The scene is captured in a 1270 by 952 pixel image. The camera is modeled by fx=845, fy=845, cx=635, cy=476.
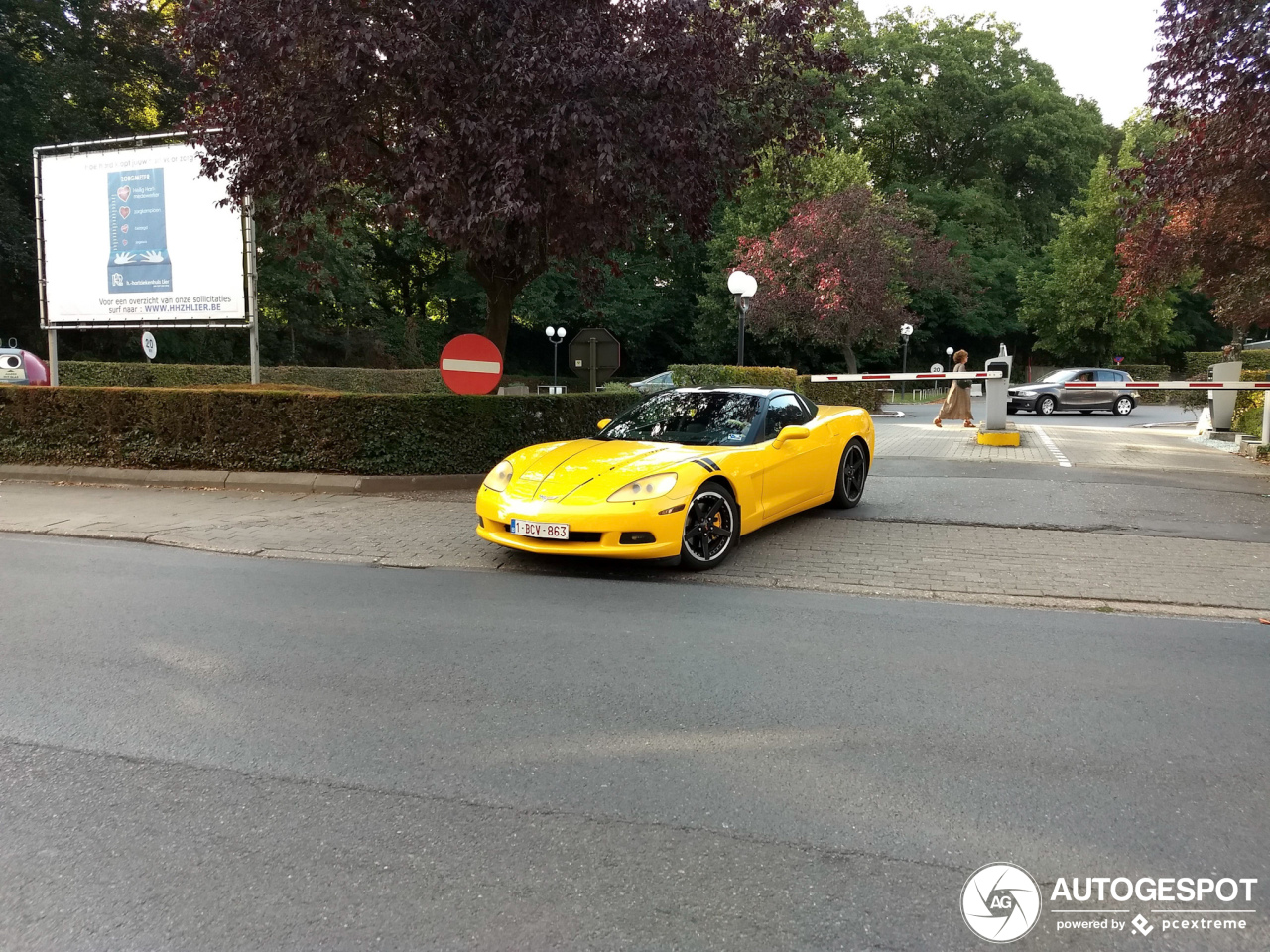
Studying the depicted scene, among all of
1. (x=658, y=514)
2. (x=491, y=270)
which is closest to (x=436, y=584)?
(x=658, y=514)

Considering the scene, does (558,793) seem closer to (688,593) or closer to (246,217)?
(688,593)

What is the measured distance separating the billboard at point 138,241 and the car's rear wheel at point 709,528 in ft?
30.6

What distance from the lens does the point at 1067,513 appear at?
8.49 meters

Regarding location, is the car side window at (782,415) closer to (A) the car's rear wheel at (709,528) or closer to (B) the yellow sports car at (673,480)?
(B) the yellow sports car at (673,480)

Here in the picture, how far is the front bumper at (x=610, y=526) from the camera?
233 inches

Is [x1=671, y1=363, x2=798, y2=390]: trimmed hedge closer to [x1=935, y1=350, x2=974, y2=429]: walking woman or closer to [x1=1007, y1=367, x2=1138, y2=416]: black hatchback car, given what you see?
[x1=935, y1=350, x2=974, y2=429]: walking woman

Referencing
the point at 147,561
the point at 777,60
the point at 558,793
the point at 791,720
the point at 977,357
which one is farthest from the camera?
the point at 977,357

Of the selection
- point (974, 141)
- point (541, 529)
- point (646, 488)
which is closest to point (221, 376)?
point (541, 529)

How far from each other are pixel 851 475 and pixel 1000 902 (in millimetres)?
6741

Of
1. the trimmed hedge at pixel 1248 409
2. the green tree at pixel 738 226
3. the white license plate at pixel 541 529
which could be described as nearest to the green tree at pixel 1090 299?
the green tree at pixel 738 226

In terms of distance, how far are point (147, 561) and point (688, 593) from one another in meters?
4.31

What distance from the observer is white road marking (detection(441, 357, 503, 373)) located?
10188 millimetres

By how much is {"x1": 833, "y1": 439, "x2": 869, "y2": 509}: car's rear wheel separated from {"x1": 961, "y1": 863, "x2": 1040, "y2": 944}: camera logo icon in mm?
6204

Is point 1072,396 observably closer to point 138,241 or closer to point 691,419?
point 691,419
